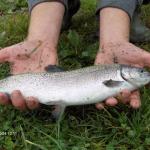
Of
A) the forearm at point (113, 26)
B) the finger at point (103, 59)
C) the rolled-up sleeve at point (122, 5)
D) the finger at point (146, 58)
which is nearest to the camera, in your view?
the finger at point (146, 58)

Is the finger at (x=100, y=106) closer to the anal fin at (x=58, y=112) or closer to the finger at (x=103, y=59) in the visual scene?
the anal fin at (x=58, y=112)

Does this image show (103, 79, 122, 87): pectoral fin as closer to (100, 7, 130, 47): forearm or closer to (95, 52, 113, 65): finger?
(95, 52, 113, 65): finger

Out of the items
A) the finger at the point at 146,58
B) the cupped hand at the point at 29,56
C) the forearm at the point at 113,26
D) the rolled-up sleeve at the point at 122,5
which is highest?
the rolled-up sleeve at the point at 122,5

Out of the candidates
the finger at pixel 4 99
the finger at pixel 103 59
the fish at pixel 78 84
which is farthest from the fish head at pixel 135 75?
the finger at pixel 4 99

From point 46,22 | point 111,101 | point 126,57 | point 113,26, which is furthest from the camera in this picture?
point 46,22

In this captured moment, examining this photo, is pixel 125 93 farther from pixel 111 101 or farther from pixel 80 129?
pixel 80 129

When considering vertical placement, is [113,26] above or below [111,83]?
above

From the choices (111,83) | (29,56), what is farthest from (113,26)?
(111,83)
